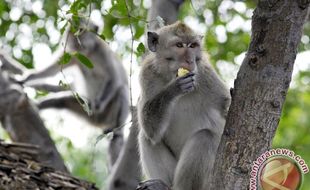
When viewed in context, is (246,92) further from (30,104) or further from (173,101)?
(30,104)

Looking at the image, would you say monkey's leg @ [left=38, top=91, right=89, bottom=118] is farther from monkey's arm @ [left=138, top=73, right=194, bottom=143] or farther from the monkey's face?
monkey's arm @ [left=138, top=73, right=194, bottom=143]

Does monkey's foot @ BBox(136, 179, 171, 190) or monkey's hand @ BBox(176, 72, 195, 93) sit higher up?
monkey's hand @ BBox(176, 72, 195, 93)

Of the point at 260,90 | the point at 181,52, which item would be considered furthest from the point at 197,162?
the point at 260,90

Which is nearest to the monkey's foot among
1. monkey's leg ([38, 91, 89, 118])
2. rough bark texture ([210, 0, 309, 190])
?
rough bark texture ([210, 0, 309, 190])

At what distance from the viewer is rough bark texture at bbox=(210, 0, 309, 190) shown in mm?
3672

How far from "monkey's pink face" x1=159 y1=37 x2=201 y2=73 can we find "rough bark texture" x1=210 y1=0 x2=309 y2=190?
1.37 meters

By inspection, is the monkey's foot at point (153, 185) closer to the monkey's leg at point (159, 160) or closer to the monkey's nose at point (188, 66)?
the monkey's leg at point (159, 160)

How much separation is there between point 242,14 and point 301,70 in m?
1.65

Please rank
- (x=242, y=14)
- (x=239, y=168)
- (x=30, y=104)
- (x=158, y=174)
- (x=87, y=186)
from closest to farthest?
(x=239, y=168) → (x=158, y=174) → (x=87, y=186) → (x=30, y=104) → (x=242, y=14)

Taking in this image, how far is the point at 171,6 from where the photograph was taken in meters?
6.89

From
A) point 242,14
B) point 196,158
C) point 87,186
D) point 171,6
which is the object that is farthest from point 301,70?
point 196,158

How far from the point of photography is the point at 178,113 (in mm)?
5559

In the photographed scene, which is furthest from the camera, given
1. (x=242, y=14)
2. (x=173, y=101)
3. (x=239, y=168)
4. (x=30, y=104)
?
(x=242, y=14)

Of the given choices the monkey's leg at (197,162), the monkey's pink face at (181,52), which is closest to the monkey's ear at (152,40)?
the monkey's pink face at (181,52)
